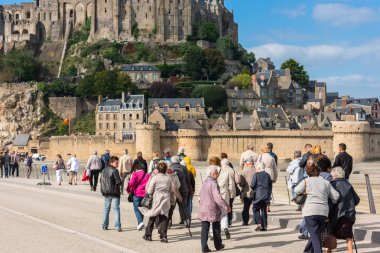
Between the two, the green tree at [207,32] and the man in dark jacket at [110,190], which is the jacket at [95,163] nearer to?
the man in dark jacket at [110,190]

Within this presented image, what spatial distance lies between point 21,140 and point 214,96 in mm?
24560

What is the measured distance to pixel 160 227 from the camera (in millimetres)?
13055

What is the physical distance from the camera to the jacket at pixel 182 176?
14746 mm

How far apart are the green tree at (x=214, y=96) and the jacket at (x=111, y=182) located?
6795 cm

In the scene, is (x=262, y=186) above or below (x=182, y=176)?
below

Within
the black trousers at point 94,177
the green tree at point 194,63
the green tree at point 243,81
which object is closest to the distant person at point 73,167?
the black trousers at point 94,177

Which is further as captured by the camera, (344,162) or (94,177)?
(94,177)

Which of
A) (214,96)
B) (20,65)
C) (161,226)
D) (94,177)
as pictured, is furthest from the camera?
(20,65)

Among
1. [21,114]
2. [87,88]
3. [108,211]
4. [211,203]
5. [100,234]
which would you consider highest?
[87,88]

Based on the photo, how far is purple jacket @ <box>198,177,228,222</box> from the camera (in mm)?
12219

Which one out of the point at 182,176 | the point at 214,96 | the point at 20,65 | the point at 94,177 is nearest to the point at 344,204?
the point at 182,176

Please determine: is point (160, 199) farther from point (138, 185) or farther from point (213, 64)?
point (213, 64)

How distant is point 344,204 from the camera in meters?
Answer: 11.0

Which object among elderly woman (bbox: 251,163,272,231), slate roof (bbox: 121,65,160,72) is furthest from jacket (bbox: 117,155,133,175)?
slate roof (bbox: 121,65,160,72)
